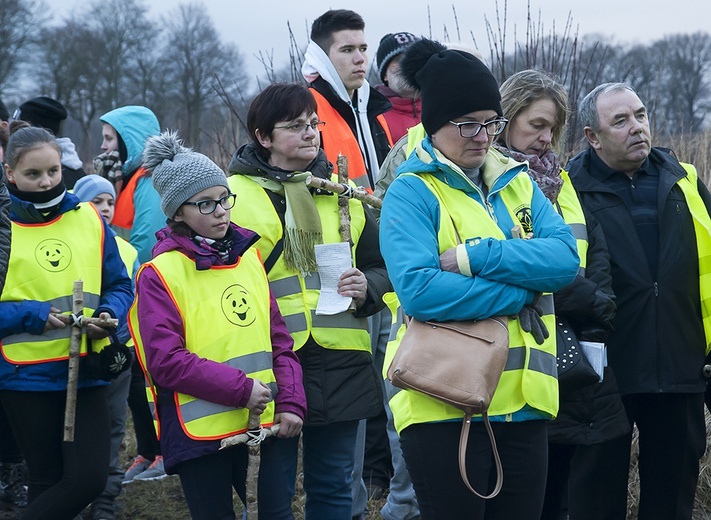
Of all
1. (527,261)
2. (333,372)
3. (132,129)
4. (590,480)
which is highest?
(132,129)

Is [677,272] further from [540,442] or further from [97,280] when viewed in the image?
[97,280]

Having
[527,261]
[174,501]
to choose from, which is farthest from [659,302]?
[174,501]

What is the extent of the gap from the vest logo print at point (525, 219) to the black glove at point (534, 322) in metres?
0.27

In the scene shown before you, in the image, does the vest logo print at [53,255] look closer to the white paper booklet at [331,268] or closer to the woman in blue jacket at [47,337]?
the woman in blue jacket at [47,337]

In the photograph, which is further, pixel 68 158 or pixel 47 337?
pixel 68 158

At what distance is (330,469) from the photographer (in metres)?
4.09

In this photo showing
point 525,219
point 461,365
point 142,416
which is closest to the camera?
point 461,365

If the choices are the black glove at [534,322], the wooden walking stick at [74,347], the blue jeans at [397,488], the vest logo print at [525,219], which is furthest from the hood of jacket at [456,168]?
the wooden walking stick at [74,347]

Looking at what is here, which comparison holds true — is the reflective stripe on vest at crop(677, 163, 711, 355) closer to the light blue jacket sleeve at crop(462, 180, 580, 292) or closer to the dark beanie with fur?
the light blue jacket sleeve at crop(462, 180, 580, 292)

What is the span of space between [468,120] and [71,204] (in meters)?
2.14

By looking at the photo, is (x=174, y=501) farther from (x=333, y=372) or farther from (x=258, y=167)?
(x=258, y=167)

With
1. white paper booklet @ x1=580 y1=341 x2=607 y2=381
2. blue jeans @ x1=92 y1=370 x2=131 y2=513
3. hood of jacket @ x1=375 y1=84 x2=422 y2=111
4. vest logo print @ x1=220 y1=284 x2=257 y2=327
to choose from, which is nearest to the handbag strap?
white paper booklet @ x1=580 y1=341 x2=607 y2=381

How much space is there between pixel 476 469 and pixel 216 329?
43.9 inches

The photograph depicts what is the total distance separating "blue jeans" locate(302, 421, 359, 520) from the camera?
4074mm
